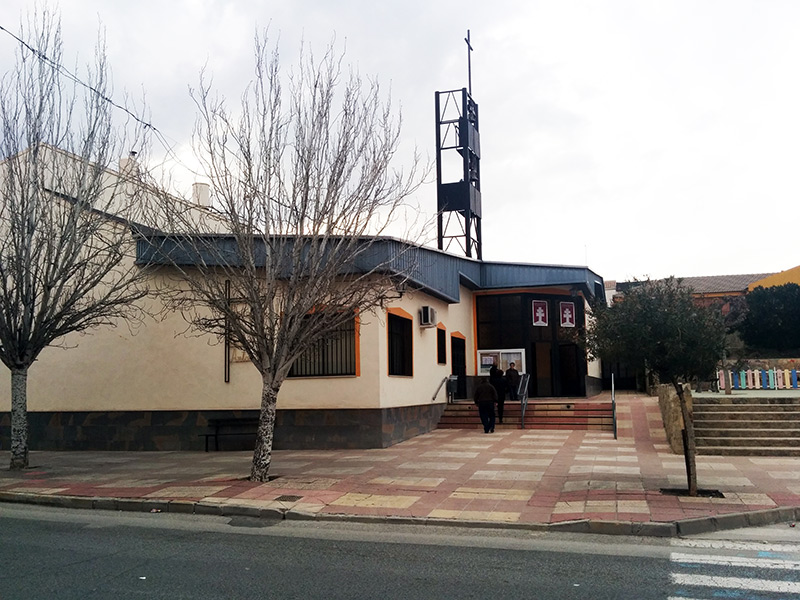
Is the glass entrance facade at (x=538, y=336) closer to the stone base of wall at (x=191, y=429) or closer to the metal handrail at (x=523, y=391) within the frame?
the metal handrail at (x=523, y=391)

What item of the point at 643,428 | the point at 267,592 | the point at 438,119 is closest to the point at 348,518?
the point at 267,592

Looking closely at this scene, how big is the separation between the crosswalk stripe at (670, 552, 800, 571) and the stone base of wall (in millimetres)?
9401

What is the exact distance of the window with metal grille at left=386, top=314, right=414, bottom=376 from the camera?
54.2ft

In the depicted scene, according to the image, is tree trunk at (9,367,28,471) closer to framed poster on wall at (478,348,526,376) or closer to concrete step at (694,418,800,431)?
concrete step at (694,418,800,431)

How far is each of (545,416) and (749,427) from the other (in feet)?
19.8

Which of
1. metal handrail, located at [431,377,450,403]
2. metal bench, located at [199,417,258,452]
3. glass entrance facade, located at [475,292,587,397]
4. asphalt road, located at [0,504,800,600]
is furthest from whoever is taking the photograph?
glass entrance facade, located at [475,292,587,397]

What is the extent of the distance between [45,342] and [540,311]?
55.0ft

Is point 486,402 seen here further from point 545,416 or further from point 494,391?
point 545,416

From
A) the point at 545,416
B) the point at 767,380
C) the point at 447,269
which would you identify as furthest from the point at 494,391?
the point at 767,380

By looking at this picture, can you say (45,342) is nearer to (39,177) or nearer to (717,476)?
(39,177)

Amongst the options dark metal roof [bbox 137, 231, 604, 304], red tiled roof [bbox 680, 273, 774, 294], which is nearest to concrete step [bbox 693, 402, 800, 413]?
dark metal roof [bbox 137, 231, 604, 304]

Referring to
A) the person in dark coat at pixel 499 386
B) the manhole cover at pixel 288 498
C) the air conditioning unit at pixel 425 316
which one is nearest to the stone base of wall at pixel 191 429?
the air conditioning unit at pixel 425 316

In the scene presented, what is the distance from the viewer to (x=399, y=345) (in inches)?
675

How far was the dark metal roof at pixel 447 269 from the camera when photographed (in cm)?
1465
